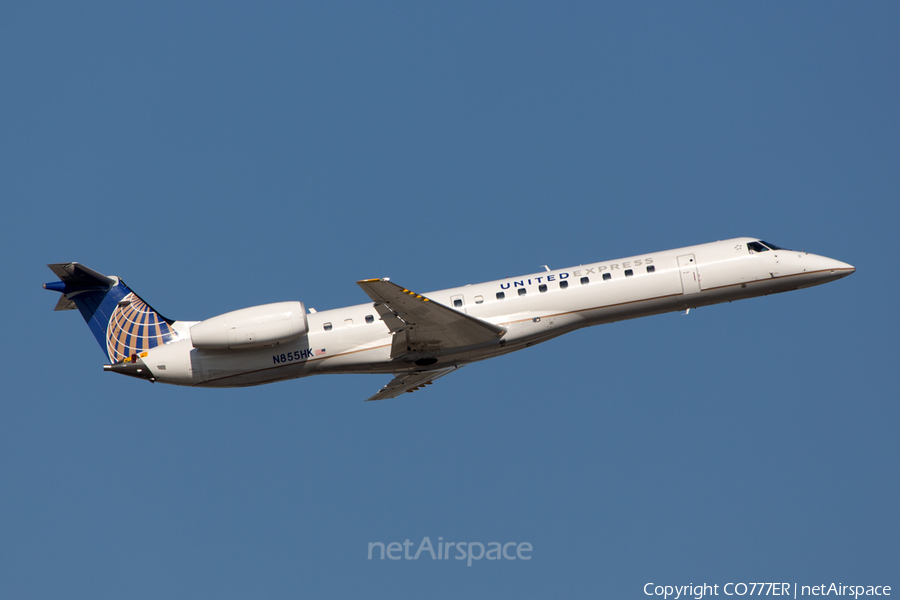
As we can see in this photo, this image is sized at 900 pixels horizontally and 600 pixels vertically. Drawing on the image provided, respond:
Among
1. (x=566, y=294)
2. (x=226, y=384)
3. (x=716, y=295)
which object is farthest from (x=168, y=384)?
(x=716, y=295)

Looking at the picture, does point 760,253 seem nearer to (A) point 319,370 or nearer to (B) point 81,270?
(A) point 319,370

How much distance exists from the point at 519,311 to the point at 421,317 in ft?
10.2

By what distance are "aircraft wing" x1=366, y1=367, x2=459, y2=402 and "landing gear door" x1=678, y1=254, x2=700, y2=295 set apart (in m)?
7.36

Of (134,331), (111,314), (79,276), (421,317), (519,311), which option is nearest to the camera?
(421,317)

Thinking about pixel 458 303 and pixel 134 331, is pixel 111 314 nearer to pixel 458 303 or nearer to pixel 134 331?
pixel 134 331

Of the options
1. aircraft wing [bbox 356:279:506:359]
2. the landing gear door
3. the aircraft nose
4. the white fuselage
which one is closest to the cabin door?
the white fuselage

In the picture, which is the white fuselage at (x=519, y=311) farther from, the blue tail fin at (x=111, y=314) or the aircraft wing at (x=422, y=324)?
the blue tail fin at (x=111, y=314)

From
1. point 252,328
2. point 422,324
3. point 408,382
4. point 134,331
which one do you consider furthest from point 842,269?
point 134,331

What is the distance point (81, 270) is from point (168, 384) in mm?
4286

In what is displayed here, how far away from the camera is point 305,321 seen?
21.6 metres

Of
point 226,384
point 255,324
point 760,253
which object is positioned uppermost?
point 760,253

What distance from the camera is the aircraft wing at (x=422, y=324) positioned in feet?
66.5

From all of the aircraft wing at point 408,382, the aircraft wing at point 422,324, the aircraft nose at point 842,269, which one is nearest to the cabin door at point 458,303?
the aircraft wing at point 422,324

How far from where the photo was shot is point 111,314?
23.6m
